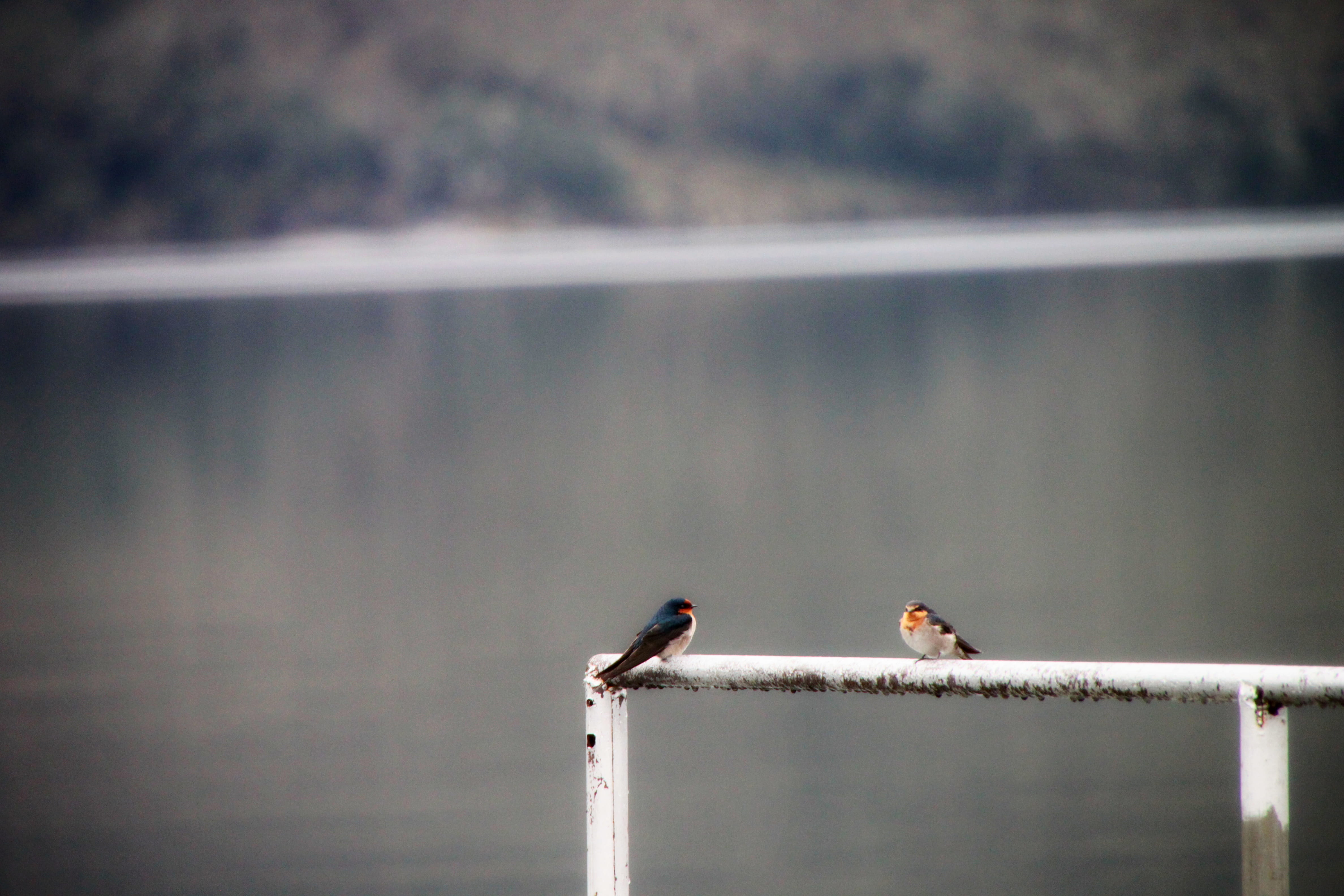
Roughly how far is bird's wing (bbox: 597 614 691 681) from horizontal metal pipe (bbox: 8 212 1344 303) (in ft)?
206

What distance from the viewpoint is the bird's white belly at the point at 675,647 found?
2428 millimetres

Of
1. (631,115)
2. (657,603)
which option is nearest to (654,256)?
(631,115)

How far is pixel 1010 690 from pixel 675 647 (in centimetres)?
59

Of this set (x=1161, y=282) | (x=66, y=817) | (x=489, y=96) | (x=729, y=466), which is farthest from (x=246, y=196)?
(x=66, y=817)

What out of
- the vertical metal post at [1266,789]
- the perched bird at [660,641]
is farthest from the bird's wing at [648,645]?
the vertical metal post at [1266,789]

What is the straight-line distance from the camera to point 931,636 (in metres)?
2.64

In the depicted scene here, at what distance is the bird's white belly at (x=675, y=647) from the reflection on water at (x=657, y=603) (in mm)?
3649

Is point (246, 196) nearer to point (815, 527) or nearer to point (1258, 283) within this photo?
point (1258, 283)

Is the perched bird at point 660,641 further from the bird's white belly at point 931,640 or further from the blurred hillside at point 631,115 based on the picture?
the blurred hillside at point 631,115

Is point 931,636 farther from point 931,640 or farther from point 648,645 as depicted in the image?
point 648,645

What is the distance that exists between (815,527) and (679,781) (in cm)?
744

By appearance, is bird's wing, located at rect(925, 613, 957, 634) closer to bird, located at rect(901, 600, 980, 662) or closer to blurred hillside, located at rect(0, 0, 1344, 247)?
bird, located at rect(901, 600, 980, 662)

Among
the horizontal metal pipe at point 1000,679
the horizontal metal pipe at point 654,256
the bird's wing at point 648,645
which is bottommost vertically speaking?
the horizontal metal pipe at point 1000,679

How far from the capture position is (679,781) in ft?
22.6
